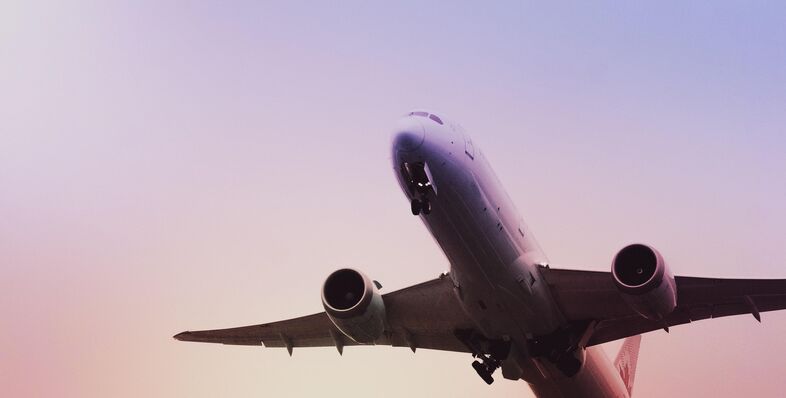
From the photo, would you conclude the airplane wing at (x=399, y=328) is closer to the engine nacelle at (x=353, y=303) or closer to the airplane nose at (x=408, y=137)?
the engine nacelle at (x=353, y=303)

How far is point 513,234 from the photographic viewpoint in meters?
18.1

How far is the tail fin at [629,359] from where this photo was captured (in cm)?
2885

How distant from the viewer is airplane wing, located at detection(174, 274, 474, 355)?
21.6m

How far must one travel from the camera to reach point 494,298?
18.4 metres

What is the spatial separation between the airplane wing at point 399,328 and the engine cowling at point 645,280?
507cm

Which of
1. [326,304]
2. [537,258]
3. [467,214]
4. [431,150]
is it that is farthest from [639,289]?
[326,304]

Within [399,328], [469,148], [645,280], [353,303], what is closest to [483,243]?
[469,148]

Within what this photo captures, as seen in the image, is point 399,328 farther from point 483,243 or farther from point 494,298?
point 483,243

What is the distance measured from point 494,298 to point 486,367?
9.85 feet

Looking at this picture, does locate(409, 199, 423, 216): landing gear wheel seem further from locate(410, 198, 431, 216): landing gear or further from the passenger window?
the passenger window

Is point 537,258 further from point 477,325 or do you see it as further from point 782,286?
point 782,286

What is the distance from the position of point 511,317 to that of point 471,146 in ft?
15.1

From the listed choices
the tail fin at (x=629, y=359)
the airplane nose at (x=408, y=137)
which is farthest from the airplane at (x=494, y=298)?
the tail fin at (x=629, y=359)

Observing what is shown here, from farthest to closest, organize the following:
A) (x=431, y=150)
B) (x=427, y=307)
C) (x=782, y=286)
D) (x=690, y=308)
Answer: (x=427, y=307), (x=690, y=308), (x=782, y=286), (x=431, y=150)
